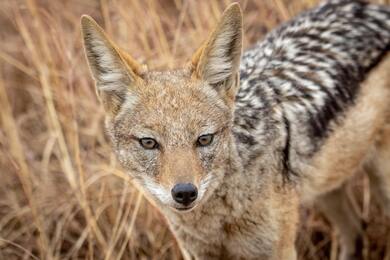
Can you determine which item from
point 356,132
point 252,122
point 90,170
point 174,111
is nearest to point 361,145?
point 356,132

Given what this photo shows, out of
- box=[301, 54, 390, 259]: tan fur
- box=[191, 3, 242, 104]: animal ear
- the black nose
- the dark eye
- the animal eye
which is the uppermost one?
box=[191, 3, 242, 104]: animal ear

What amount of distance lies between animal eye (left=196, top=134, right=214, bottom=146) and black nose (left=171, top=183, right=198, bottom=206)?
0.29 metres

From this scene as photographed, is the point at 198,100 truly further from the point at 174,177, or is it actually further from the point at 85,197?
the point at 85,197

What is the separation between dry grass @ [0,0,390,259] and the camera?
17.9 ft

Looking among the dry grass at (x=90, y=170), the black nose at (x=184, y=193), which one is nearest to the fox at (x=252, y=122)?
the black nose at (x=184, y=193)

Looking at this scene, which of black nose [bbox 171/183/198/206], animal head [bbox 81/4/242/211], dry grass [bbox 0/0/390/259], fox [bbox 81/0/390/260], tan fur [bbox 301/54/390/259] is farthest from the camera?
dry grass [bbox 0/0/390/259]

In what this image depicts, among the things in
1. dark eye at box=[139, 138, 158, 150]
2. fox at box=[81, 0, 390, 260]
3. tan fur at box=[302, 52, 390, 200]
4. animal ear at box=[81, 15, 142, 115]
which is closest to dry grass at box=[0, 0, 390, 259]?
fox at box=[81, 0, 390, 260]

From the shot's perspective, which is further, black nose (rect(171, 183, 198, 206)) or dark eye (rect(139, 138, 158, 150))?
dark eye (rect(139, 138, 158, 150))

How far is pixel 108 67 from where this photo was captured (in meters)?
3.74

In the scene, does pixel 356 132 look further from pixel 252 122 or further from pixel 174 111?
pixel 174 111

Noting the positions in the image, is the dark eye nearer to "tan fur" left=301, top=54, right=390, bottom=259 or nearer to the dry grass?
"tan fur" left=301, top=54, right=390, bottom=259

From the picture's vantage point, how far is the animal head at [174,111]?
11.4ft

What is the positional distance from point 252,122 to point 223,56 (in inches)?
20.5

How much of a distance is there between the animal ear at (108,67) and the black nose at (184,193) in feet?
2.37
